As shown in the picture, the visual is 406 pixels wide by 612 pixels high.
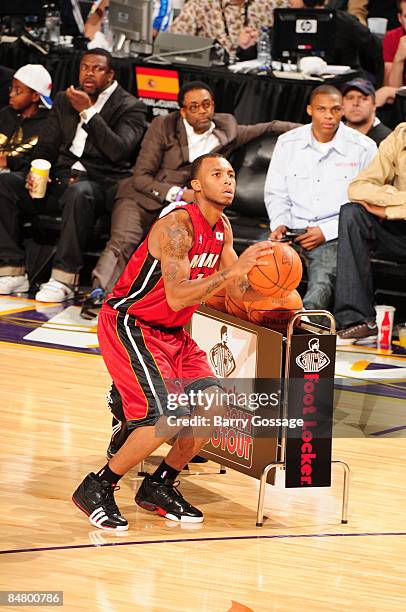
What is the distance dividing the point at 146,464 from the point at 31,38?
19.5ft

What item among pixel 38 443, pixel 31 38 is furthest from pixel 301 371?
pixel 31 38

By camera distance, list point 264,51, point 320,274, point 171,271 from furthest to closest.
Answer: point 264,51, point 320,274, point 171,271

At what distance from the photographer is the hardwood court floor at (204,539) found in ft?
14.2

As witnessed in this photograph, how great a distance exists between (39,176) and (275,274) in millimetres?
4448

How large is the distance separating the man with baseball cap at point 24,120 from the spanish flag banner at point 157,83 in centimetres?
78

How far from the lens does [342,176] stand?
345 inches

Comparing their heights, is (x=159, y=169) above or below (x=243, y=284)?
above

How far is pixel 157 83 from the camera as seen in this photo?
10016 millimetres

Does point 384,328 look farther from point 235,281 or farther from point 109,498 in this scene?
point 109,498

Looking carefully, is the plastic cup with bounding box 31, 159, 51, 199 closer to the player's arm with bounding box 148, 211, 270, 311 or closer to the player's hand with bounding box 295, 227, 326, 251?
the player's hand with bounding box 295, 227, 326, 251

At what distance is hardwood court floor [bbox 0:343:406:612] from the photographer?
4328mm

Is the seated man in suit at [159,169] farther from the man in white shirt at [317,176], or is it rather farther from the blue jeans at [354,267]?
the blue jeans at [354,267]

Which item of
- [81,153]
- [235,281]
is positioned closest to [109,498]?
[235,281]

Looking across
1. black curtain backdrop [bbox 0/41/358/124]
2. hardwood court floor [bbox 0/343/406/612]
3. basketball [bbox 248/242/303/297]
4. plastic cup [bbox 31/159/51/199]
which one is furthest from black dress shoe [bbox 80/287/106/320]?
basketball [bbox 248/242/303/297]
